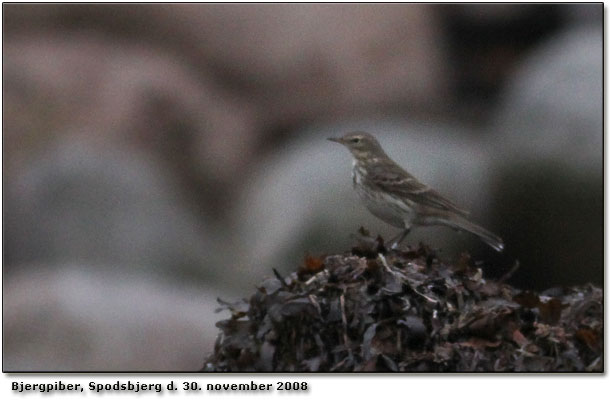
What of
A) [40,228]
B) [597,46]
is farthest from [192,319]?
[597,46]

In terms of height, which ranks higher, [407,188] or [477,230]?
[407,188]

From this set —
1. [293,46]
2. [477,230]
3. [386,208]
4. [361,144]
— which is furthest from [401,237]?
[293,46]

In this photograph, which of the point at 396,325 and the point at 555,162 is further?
the point at 555,162

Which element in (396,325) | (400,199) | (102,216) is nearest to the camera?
(396,325)

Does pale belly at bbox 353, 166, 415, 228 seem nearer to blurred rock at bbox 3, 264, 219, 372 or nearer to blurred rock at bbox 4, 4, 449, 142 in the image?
blurred rock at bbox 4, 4, 449, 142

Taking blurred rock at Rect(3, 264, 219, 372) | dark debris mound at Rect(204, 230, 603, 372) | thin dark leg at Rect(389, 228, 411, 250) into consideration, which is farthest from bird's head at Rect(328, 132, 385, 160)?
dark debris mound at Rect(204, 230, 603, 372)

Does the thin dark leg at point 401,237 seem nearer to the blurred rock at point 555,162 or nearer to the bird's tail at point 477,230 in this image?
the bird's tail at point 477,230

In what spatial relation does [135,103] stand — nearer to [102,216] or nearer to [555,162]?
[102,216]
